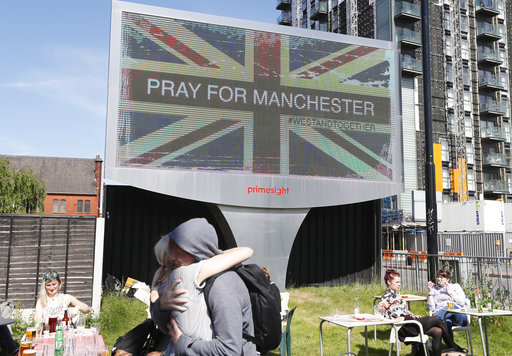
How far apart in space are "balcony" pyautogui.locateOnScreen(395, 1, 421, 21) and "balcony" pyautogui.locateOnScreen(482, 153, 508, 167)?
17555mm

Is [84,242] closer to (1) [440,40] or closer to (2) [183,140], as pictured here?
(2) [183,140]

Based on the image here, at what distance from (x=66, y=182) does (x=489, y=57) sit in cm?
5943

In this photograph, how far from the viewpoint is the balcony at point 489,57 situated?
172ft

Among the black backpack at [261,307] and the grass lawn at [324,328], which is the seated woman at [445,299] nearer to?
the grass lawn at [324,328]

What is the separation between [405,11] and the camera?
45031mm

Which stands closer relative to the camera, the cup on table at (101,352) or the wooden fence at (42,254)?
the cup on table at (101,352)

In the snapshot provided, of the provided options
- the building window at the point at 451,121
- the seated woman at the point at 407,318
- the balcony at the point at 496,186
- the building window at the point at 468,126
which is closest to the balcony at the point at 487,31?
the building window at the point at 468,126

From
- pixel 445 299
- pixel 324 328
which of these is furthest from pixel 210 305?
pixel 324 328

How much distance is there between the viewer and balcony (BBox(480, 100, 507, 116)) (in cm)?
5191

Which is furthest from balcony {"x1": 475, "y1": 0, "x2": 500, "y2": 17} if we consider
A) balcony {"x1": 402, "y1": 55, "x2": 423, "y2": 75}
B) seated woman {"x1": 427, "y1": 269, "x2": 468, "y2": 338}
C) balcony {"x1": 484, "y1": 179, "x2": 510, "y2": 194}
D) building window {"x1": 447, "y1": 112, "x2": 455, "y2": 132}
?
seated woman {"x1": 427, "y1": 269, "x2": 468, "y2": 338}

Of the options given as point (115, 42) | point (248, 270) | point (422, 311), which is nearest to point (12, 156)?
point (115, 42)

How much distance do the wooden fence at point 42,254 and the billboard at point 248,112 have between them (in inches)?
106

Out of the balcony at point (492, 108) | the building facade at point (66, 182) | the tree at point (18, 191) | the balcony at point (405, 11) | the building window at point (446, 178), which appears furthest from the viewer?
the building facade at point (66, 182)

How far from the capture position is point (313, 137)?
50.4ft
